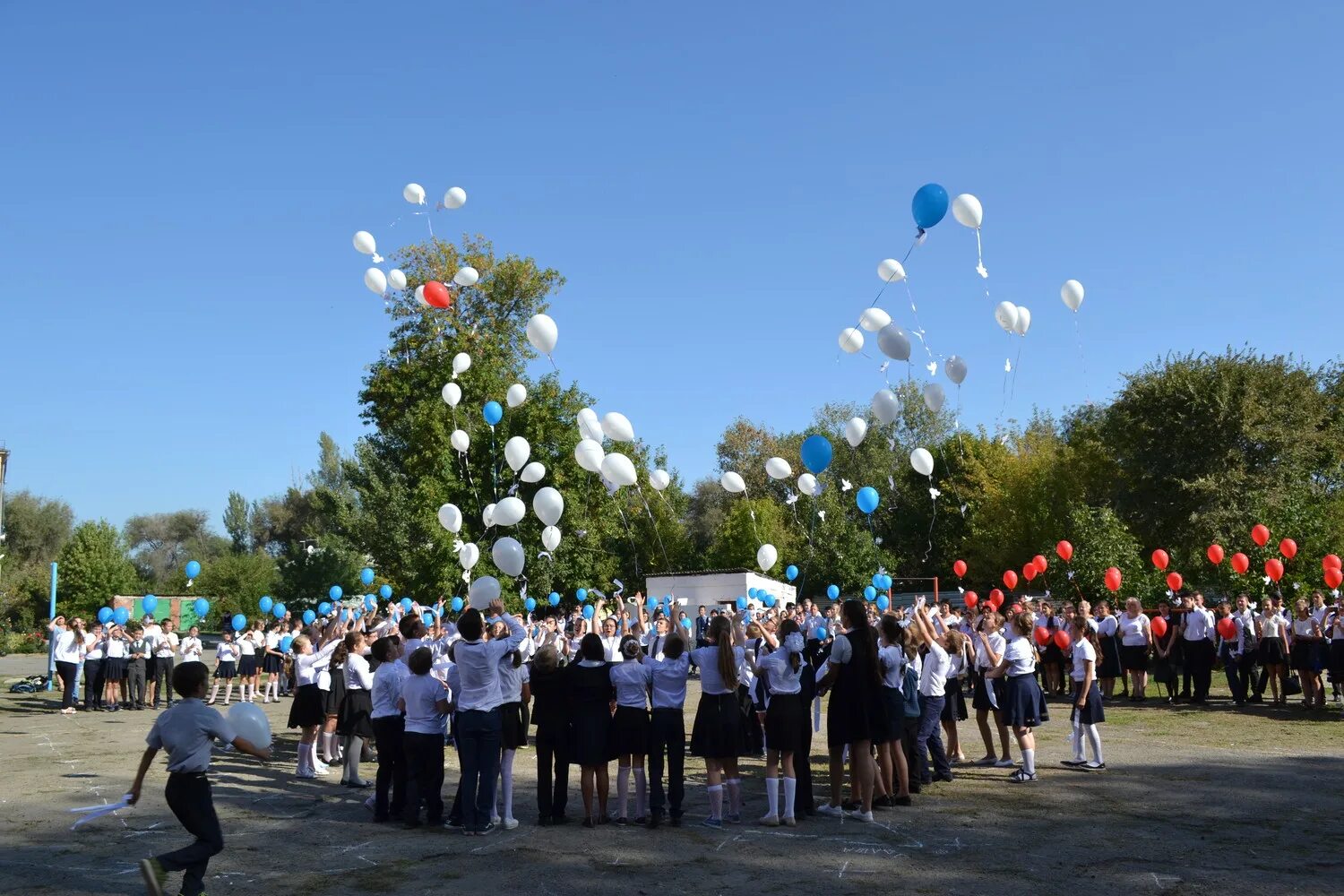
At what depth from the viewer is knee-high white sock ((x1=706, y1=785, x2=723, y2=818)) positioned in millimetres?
8742

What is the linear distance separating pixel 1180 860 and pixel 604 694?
4648mm

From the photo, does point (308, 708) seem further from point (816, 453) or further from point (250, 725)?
point (816, 453)

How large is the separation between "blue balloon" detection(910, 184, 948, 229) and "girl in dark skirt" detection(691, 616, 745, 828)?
7.13 m

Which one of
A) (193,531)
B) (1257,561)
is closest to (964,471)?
(1257,561)

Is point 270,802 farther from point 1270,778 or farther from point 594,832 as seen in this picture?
point 1270,778

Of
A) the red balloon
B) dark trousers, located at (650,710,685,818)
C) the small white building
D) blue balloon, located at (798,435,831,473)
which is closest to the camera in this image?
dark trousers, located at (650,710,685,818)

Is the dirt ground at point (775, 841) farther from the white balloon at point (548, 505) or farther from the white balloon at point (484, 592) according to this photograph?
the white balloon at point (548, 505)

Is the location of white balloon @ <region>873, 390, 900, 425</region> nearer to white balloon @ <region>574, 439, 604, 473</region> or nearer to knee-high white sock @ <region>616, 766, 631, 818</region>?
white balloon @ <region>574, 439, 604, 473</region>

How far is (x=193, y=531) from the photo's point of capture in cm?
9388

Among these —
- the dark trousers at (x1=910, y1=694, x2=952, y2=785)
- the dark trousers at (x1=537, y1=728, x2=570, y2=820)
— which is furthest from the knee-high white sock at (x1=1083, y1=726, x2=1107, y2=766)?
the dark trousers at (x1=537, y1=728, x2=570, y2=820)

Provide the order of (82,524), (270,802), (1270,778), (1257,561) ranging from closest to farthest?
(270,802) < (1270,778) < (1257,561) < (82,524)

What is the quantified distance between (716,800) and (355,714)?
4.31 metres

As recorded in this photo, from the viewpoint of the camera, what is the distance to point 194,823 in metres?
6.09

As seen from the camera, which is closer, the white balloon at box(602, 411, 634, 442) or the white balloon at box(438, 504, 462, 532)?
the white balloon at box(602, 411, 634, 442)
